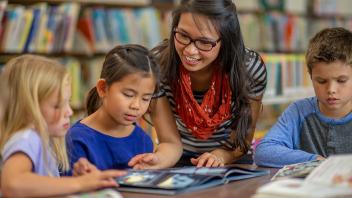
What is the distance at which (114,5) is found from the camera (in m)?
4.29

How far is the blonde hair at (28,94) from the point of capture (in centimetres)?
153

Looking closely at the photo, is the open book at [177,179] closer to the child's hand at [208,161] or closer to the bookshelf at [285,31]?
the child's hand at [208,161]

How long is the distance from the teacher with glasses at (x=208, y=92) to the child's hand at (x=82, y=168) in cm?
41

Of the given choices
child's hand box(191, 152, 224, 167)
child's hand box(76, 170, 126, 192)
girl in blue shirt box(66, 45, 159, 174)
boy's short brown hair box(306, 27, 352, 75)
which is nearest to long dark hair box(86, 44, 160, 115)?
girl in blue shirt box(66, 45, 159, 174)

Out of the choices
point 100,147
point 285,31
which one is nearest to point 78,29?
point 100,147

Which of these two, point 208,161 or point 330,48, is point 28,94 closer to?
point 208,161

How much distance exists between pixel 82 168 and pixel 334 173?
629 millimetres

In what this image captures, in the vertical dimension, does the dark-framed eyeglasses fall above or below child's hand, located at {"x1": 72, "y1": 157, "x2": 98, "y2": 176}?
above

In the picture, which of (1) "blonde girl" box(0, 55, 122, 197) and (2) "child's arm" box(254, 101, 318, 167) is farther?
(2) "child's arm" box(254, 101, 318, 167)

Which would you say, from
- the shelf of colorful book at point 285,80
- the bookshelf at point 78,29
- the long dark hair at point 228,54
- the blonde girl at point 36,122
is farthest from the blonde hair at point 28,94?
the shelf of colorful book at point 285,80

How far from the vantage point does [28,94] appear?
152 cm

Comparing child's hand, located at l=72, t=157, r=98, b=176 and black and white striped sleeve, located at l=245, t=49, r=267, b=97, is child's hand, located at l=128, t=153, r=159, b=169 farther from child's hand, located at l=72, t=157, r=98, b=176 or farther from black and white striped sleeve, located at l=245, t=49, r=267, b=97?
black and white striped sleeve, located at l=245, t=49, r=267, b=97

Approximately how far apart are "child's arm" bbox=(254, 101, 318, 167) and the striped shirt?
0.50 feet

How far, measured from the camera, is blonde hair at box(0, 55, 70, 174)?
5.00ft
